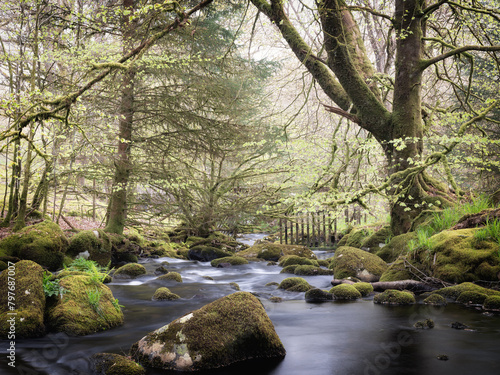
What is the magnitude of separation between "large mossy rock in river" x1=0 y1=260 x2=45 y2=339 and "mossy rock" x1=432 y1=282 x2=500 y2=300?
5774 millimetres

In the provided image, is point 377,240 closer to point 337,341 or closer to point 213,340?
A: point 337,341

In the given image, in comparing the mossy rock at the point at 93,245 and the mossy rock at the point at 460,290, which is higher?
Result: the mossy rock at the point at 93,245

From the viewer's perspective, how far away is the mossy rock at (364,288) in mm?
Answer: 6895

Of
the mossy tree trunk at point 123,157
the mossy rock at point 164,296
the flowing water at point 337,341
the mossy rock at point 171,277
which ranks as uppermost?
the mossy tree trunk at point 123,157

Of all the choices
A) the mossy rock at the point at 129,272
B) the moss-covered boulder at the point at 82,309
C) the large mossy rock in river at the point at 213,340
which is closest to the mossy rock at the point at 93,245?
the mossy rock at the point at 129,272

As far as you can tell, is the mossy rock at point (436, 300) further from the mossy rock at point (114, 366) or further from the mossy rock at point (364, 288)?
the mossy rock at point (114, 366)

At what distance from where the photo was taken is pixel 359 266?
812cm

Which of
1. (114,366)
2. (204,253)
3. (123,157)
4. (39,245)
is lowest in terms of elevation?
(114,366)

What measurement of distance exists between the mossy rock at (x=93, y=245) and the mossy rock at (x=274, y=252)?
4617mm

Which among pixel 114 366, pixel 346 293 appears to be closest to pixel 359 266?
pixel 346 293

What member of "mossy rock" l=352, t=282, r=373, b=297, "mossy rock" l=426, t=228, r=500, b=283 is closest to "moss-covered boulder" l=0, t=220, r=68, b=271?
"mossy rock" l=352, t=282, r=373, b=297

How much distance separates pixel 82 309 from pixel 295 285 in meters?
4.11

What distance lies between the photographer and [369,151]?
907 centimetres

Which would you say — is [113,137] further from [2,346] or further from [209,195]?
[2,346]
